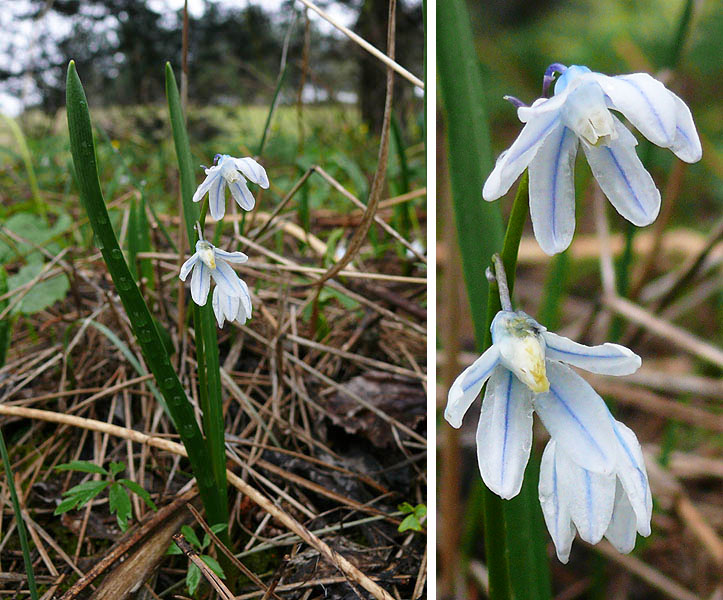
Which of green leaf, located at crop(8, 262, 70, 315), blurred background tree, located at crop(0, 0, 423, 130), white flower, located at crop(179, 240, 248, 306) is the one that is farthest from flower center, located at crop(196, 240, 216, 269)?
blurred background tree, located at crop(0, 0, 423, 130)

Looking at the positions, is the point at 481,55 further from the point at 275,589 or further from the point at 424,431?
the point at 275,589

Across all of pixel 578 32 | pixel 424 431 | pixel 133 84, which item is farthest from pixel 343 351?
pixel 133 84

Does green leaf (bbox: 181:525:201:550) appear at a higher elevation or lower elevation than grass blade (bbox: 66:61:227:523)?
lower

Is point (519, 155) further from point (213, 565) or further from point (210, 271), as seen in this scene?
point (213, 565)

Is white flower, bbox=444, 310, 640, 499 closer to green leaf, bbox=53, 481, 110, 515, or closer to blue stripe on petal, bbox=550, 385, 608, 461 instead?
blue stripe on petal, bbox=550, 385, 608, 461

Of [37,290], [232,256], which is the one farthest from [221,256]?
[37,290]
